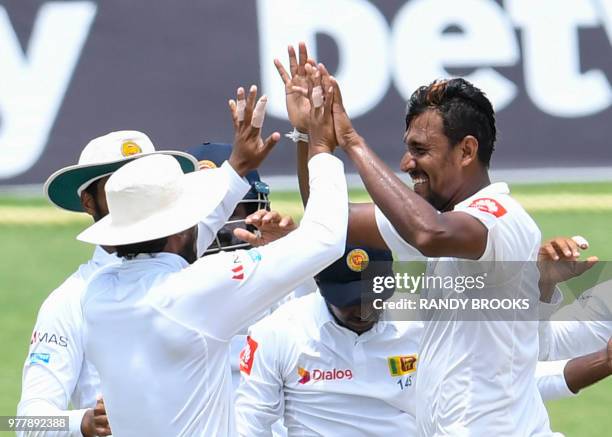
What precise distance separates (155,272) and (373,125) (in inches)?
228

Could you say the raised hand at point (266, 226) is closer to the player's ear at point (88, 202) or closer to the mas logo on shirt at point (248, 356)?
the mas logo on shirt at point (248, 356)

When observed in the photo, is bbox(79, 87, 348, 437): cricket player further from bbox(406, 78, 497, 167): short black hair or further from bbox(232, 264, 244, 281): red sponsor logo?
bbox(406, 78, 497, 167): short black hair

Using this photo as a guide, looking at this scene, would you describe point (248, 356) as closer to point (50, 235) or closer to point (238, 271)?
point (238, 271)

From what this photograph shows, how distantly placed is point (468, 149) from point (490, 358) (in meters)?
0.75

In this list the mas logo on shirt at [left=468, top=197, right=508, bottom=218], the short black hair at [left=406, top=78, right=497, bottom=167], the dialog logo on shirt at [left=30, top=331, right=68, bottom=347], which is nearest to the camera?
the mas logo on shirt at [left=468, top=197, right=508, bottom=218]

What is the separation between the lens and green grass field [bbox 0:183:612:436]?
8.80 metres

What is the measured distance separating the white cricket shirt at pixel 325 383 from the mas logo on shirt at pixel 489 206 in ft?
3.01

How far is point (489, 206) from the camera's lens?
460 cm

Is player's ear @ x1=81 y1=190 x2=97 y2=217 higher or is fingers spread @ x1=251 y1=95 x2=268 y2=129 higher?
fingers spread @ x1=251 y1=95 x2=268 y2=129

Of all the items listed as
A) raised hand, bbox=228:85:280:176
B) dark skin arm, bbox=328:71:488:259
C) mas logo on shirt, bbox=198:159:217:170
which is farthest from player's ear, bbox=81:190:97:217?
dark skin arm, bbox=328:71:488:259

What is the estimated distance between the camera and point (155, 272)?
441 centimetres

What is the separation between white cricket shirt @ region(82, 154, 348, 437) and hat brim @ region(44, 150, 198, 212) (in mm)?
1311

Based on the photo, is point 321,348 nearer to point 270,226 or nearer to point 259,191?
point 270,226

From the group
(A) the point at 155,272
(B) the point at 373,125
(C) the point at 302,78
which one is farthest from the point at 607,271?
(B) the point at 373,125
